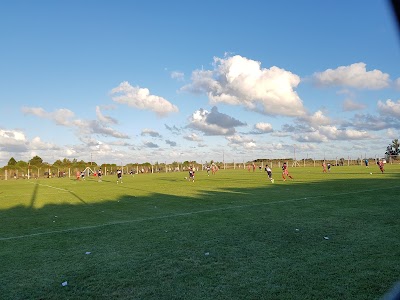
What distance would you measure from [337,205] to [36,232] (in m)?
10.2

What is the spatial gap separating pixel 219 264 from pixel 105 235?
404 centimetres

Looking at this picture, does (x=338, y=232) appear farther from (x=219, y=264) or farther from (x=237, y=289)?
(x=237, y=289)

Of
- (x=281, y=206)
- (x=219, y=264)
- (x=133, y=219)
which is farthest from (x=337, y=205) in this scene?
(x=219, y=264)

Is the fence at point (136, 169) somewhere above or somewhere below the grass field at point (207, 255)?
above

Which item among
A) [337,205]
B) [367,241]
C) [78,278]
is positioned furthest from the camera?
[337,205]

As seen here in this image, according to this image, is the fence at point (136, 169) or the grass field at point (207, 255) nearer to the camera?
the grass field at point (207, 255)

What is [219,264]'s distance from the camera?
20.8 ft

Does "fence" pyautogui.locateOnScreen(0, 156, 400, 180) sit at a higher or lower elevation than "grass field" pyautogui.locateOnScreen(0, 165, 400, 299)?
higher

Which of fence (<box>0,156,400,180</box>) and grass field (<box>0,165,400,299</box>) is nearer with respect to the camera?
grass field (<box>0,165,400,299</box>)

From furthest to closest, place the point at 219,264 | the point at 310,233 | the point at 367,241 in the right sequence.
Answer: the point at 310,233 → the point at 367,241 → the point at 219,264

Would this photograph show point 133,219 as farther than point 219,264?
Yes

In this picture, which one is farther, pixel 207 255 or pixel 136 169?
pixel 136 169

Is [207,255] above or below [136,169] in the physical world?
below

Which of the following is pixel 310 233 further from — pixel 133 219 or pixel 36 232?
pixel 36 232
